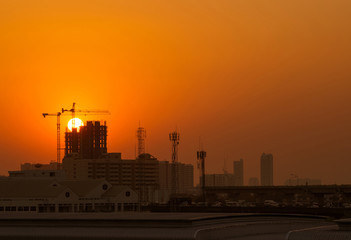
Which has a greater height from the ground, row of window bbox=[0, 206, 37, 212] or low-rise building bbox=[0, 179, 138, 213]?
low-rise building bbox=[0, 179, 138, 213]

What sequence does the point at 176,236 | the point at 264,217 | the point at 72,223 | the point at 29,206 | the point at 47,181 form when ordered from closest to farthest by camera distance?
the point at 176,236
the point at 72,223
the point at 264,217
the point at 29,206
the point at 47,181

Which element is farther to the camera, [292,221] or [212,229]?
[292,221]

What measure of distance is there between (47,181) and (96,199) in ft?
44.6

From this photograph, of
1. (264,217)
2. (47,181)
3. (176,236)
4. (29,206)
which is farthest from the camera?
(47,181)

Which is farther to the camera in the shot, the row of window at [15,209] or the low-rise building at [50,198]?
the low-rise building at [50,198]

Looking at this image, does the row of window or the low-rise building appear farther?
the low-rise building

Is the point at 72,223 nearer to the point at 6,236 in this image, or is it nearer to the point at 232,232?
the point at 6,236

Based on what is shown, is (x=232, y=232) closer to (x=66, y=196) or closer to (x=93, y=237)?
(x=93, y=237)

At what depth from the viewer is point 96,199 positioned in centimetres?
19838

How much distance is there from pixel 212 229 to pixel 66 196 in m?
115

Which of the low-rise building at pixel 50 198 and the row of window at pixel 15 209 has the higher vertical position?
the low-rise building at pixel 50 198

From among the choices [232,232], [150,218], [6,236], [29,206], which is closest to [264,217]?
[232,232]

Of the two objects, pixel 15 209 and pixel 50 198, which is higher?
pixel 50 198

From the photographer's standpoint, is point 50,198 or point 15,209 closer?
point 15,209
